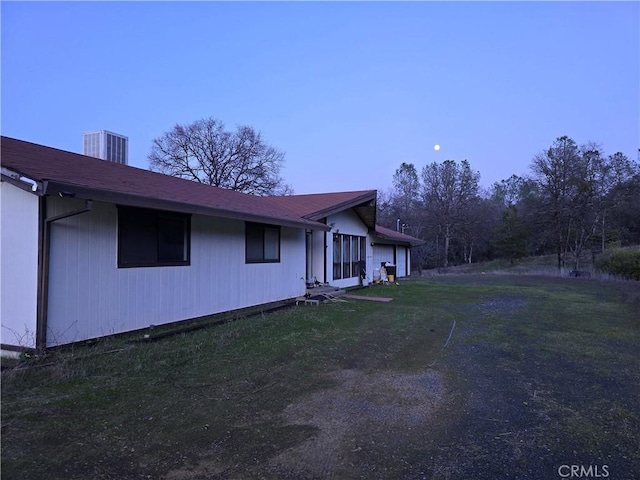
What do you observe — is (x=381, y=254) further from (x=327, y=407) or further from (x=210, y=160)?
(x=210, y=160)

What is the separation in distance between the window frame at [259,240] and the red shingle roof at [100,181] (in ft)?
2.37

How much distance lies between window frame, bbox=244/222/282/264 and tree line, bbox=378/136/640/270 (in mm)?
26691

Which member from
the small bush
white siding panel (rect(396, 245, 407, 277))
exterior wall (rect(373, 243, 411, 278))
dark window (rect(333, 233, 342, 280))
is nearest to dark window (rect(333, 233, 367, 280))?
dark window (rect(333, 233, 342, 280))

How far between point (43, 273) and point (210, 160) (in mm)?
31318

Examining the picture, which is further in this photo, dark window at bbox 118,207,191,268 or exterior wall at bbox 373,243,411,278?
exterior wall at bbox 373,243,411,278

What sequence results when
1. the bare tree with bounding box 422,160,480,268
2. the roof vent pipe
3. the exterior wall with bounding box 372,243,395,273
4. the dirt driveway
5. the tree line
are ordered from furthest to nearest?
1. the bare tree with bounding box 422,160,480,268
2. the tree line
3. the exterior wall with bounding box 372,243,395,273
4. the roof vent pipe
5. the dirt driveway

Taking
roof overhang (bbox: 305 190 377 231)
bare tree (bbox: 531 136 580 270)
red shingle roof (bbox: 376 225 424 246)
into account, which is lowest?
red shingle roof (bbox: 376 225 424 246)

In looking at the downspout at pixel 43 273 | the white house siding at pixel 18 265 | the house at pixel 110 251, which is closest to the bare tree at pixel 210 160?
the house at pixel 110 251

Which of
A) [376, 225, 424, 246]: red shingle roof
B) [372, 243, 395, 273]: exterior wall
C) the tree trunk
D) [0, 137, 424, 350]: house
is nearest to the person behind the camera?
[0, 137, 424, 350]: house

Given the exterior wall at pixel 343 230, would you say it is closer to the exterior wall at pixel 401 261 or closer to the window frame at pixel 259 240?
the window frame at pixel 259 240

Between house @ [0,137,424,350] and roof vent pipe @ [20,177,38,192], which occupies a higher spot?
roof vent pipe @ [20,177,38,192]

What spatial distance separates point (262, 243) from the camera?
10617mm

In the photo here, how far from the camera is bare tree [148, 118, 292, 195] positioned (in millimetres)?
35062

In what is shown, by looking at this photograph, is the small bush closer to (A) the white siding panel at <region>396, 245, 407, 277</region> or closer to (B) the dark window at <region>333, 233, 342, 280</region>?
(A) the white siding panel at <region>396, 245, 407, 277</region>
